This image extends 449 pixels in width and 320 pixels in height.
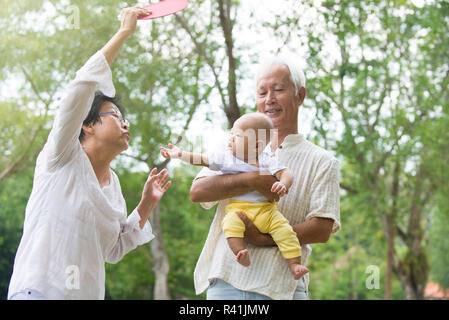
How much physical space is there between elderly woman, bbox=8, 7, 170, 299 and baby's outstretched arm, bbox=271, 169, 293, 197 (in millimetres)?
747

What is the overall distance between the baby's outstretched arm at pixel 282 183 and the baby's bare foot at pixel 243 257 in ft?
0.93

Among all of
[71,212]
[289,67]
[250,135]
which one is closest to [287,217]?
[250,135]

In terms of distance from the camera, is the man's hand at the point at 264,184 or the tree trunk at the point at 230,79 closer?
the man's hand at the point at 264,184

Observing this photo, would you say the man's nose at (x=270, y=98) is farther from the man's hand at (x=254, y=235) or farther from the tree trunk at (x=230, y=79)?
the tree trunk at (x=230, y=79)

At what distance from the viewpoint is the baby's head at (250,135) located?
88.8 inches

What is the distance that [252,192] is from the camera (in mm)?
2287

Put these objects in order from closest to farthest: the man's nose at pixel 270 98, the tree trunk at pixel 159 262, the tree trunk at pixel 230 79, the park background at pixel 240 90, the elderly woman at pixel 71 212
→ the elderly woman at pixel 71 212, the man's nose at pixel 270 98, the tree trunk at pixel 230 79, the park background at pixel 240 90, the tree trunk at pixel 159 262

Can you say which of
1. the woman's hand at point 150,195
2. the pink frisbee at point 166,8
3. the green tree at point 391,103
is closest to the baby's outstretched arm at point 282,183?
the woman's hand at point 150,195

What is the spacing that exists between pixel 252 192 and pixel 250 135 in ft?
0.84

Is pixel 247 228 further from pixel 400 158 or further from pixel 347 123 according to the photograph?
pixel 400 158

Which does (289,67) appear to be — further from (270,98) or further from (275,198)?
(275,198)
